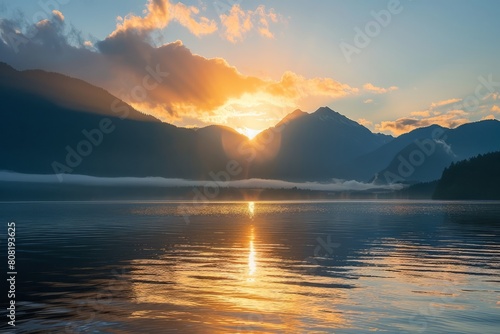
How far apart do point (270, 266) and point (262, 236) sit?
33903 millimetres

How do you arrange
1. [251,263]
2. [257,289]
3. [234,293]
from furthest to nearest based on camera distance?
[251,263] → [257,289] → [234,293]

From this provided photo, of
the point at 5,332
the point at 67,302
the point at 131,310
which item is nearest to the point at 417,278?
the point at 131,310

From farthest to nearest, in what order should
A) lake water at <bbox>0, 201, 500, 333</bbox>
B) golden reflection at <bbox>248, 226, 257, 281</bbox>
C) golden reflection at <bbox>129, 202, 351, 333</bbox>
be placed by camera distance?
golden reflection at <bbox>248, 226, 257, 281</bbox>, golden reflection at <bbox>129, 202, 351, 333</bbox>, lake water at <bbox>0, 201, 500, 333</bbox>

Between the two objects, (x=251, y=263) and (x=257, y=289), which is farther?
(x=251, y=263)

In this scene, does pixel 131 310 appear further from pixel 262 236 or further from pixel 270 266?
pixel 262 236

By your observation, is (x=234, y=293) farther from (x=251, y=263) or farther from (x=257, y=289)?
(x=251, y=263)

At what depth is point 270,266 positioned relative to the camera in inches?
1753

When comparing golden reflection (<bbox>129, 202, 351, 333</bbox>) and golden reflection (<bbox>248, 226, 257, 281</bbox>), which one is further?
golden reflection (<bbox>248, 226, 257, 281</bbox>)

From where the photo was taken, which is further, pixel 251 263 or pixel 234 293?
pixel 251 263

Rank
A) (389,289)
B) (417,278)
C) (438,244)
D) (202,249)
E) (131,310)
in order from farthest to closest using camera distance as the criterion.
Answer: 1. (438,244)
2. (202,249)
3. (417,278)
4. (389,289)
5. (131,310)

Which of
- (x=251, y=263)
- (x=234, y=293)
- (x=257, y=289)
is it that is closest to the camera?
(x=234, y=293)

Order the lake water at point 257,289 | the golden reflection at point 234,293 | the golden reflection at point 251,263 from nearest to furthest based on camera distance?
the lake water at point 257,289 → the golden reflection at point 234,293 → the golden reflection at point 251,263

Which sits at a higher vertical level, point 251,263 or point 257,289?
point 251,263

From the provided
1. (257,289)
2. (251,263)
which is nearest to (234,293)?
(257,289)
